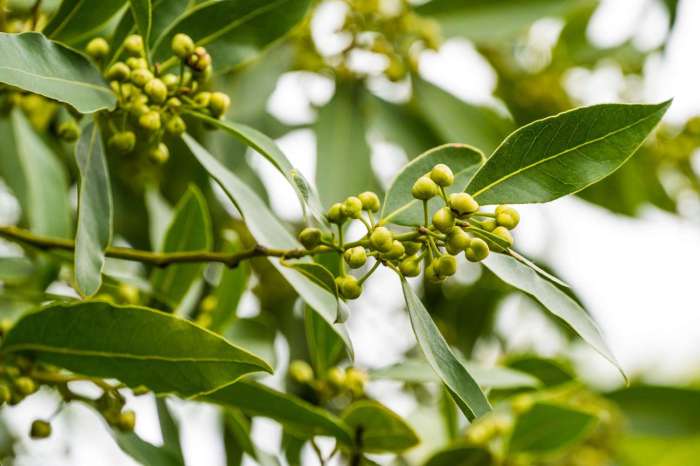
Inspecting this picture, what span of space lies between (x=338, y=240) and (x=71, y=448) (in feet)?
4.32

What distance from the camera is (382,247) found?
953mm

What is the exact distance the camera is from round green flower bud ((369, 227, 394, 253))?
3.11 ft

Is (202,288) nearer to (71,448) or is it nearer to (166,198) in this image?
(166,198)

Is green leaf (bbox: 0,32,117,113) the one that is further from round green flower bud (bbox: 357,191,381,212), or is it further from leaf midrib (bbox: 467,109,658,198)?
leaf midrib (bbox: 467,109,658,198)

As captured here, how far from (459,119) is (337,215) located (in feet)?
3.40

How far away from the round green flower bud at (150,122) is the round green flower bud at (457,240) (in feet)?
1.13

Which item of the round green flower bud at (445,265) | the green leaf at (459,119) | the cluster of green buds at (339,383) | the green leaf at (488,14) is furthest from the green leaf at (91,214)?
the green leaf at (488,14)

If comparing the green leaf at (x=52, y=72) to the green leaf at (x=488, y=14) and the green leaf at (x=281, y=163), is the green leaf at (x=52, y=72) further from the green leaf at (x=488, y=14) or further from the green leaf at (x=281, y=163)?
the green leaf at (x=488, y=14)

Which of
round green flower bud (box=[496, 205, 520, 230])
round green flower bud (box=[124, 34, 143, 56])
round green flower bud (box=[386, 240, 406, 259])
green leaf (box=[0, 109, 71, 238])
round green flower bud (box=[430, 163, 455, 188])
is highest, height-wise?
round green flower bud (box=[124, 34, 143, 56])

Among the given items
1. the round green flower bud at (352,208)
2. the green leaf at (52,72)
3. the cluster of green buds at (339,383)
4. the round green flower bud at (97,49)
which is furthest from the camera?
the cluster of green buds at (339,383)

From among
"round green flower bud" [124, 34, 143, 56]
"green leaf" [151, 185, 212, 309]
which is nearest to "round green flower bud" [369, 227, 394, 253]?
"round green flower bud" [124, 34, 143, 56]

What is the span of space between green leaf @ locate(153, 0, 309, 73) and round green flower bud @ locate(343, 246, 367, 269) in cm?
38

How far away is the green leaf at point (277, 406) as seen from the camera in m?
1.15

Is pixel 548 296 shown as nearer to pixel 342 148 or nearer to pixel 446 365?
pixel 446 365
